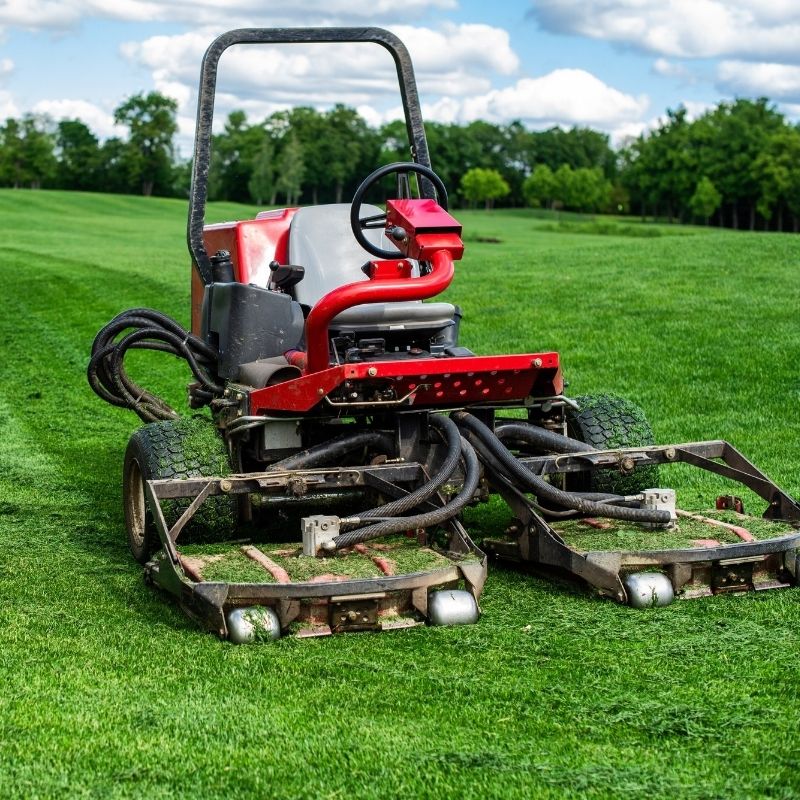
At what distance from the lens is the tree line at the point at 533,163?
67.1 meters

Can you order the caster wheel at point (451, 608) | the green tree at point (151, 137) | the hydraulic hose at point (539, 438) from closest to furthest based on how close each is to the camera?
the caster wheel at point (451, 608)
the hydraulic hose at point (539, 438)
the green tree at point (151, 137)

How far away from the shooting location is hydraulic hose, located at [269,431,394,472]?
5695mm

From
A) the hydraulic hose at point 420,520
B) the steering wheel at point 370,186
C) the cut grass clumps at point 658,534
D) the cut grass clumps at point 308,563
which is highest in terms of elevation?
the steering wheel at point 370,186

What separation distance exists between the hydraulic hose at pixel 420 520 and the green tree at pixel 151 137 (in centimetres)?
7550

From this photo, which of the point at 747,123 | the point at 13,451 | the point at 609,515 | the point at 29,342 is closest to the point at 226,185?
the point at 747,123

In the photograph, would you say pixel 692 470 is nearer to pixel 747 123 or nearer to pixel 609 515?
pixel 609 515

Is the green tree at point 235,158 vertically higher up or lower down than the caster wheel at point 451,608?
higher up

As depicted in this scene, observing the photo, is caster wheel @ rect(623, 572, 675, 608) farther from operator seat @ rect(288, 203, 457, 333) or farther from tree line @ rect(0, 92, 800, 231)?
tree line @ rect(0, 92, 800, 231)

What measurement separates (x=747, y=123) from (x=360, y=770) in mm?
76944

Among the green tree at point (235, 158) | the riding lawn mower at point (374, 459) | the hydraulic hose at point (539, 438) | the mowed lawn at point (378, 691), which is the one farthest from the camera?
the green tree at point (235, 158)

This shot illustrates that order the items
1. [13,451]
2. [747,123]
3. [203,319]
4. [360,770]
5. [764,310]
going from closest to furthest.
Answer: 1. [360,770]
2. [203,319]
3. [13,451]
4. [764,310]
5. [747,123]

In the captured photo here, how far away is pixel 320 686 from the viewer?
14.0 ft

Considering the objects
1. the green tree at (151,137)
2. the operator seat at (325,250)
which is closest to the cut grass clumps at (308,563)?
the operator seat at (325,250)

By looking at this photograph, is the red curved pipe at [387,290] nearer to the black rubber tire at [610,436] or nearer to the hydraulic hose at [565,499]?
the hydraulic hose at [565,499]
